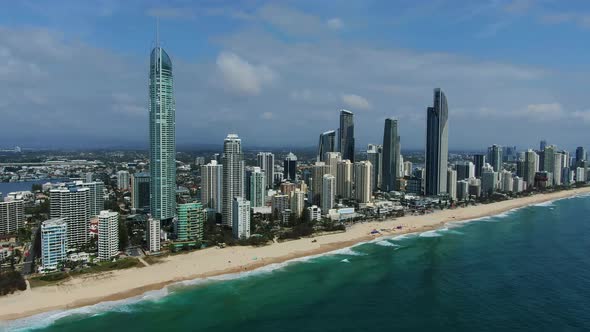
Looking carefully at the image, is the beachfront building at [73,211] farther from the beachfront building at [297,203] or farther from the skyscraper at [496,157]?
the skyscraper at [496,157]

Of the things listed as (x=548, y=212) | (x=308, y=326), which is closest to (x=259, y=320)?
(x=308, y=326)

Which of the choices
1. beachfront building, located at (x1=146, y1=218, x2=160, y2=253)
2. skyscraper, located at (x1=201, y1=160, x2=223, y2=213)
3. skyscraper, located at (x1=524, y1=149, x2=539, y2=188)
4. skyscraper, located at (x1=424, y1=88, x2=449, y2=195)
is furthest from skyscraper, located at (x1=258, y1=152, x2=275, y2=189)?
skyscraper, located at (x1=524, y1=149, x2=539, y2=188)

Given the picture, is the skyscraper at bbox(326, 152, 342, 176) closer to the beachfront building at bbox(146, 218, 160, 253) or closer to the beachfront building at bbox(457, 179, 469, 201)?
the beachfront building at bbox(457, 179, 469, 201)

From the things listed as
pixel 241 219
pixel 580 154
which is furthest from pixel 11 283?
pixel 580 154

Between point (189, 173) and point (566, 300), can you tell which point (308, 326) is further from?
point (189, 173)

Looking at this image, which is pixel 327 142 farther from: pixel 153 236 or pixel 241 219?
pixel 153 236

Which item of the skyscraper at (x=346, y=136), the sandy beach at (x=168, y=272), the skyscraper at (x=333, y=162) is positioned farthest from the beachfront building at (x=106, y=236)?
the skyscraper at (x=346, y=136)
